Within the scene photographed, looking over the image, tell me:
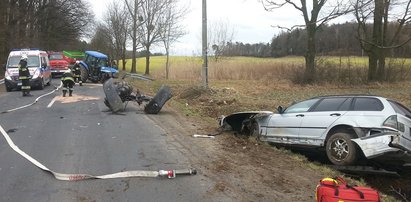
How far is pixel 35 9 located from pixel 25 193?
60.9m

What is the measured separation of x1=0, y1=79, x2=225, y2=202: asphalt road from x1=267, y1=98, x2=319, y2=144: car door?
244 centimetres

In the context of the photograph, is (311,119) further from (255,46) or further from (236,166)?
(255,46)

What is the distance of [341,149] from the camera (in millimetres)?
9789

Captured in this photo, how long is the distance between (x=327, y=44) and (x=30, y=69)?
3474cm

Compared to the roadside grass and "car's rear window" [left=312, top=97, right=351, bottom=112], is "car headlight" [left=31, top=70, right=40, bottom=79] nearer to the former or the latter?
the roadside grass

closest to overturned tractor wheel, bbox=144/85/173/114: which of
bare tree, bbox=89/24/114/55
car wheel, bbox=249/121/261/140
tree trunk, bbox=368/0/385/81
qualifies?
car wheel, bbox=249/121/261/140

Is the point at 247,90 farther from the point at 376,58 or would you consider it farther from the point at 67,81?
the point at 376,58

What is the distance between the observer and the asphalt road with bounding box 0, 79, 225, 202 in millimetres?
7062

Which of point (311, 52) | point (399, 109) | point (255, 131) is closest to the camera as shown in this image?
point (399, 109)

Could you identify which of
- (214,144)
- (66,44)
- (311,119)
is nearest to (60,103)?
(214,144)

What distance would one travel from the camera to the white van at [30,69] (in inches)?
1037

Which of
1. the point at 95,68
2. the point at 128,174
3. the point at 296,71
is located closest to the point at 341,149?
the point at 128,174

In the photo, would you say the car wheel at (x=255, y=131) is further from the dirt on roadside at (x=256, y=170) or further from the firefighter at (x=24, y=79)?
the firefighter at (x=24, y=79)

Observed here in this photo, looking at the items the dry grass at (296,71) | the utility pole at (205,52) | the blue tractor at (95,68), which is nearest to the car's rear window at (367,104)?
the utility pole at (205,52)
